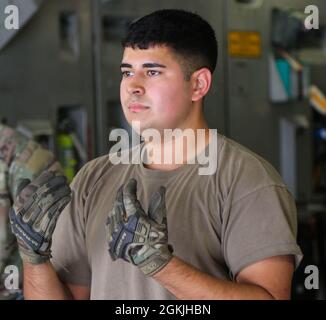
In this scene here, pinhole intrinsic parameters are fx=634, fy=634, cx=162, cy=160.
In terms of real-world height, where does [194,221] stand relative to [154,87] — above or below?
below

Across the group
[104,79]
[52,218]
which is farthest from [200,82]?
[104,79]

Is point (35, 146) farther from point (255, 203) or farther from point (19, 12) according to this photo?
point (255, 203)

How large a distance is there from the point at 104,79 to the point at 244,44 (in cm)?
48

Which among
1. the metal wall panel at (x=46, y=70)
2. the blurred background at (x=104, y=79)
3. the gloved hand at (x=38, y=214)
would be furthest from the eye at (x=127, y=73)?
the metal wall panel at (x=46, y=70)

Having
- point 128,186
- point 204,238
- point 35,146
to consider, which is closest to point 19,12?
point 35,146

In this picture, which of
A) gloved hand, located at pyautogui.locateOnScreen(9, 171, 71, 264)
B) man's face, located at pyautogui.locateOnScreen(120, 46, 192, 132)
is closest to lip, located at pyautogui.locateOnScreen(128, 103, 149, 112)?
man's face, located at pyautogui.locateOnScreen(120, 46, 192, 132)

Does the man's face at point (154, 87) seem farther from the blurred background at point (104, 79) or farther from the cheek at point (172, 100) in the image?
the blurred background at point (104, 79)

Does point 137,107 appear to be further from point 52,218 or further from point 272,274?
point 272,274

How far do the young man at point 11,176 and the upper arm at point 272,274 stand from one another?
603 mm

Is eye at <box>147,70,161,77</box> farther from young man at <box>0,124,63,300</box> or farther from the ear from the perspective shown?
young man at <box>0,124,63,300</box>

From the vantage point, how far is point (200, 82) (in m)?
1.29

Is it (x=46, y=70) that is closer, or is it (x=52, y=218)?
(x=52, y=218)

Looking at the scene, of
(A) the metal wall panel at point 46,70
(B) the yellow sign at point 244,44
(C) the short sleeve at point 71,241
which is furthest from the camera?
(A) the metal wall panel at point 46,70

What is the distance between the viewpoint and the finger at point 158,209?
114 centimetres
